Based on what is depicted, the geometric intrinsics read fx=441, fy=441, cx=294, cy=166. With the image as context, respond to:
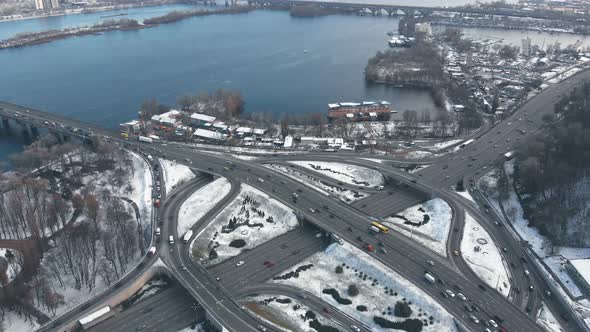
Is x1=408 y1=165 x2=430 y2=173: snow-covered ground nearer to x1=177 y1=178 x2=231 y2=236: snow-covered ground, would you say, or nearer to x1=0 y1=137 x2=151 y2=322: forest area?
x1=177 y1=178 x2=231 y2=236: snow-covered ground

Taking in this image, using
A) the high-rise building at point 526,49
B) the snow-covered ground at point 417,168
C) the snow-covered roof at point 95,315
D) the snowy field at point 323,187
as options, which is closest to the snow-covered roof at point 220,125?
the snowy field at point 323,187

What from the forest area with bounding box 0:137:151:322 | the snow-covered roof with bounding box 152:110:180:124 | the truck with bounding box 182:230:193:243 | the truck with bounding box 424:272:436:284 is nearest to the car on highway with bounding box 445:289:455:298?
the truck with bounding box 424:272:436:284

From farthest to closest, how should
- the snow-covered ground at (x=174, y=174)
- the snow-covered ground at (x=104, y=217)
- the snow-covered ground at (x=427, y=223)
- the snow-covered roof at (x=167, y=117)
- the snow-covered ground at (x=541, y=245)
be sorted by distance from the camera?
the snow-covered roof at (x=167, y=117) < the snow-covered ground at (x=174, y=174) < the snow-covered ground at (x=427, y=223) < the snow-covered ground at (x=104, y=217) < the snow-covered ground at (x=541, y=245)

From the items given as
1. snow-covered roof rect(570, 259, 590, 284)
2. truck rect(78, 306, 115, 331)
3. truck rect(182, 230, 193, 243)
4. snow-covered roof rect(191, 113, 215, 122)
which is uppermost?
snow-covered roof rect(191, 113, 215, 122)

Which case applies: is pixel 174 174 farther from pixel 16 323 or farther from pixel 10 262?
pixel 16 323

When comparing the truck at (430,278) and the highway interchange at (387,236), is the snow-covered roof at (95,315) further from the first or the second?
the truck at (430,278)

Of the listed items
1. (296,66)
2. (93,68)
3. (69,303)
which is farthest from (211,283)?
(93,68)
